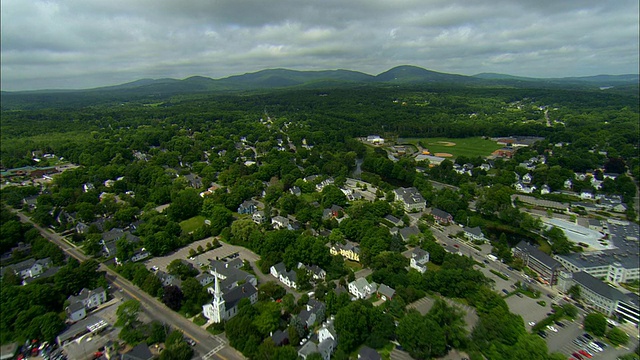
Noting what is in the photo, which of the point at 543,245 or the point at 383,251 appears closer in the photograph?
the point at 383,251

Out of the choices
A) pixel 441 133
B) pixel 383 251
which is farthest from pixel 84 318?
pixel 441 133

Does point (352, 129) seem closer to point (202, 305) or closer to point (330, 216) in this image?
point (330, 216)

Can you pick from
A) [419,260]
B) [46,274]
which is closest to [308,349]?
[419,260]

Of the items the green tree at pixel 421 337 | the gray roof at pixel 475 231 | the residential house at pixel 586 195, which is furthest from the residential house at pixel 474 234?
A: the residential house at pixel 586 195

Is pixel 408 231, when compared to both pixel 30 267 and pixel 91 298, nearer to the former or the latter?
pixel 91 298

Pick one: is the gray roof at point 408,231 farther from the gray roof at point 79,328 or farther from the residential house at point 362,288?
the gray roof at point 79,328

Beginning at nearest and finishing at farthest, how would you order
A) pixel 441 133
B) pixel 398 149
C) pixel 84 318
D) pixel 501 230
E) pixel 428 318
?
1. pixel 428 318
2. pixel 84 318
3. pixel 501 230
4. pixel 398 149
5. pixel 441 133

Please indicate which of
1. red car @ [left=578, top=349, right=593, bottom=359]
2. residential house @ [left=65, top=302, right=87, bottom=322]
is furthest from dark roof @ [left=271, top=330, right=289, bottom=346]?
red car @ [left=578, top=349, right=593, bottom=359]
